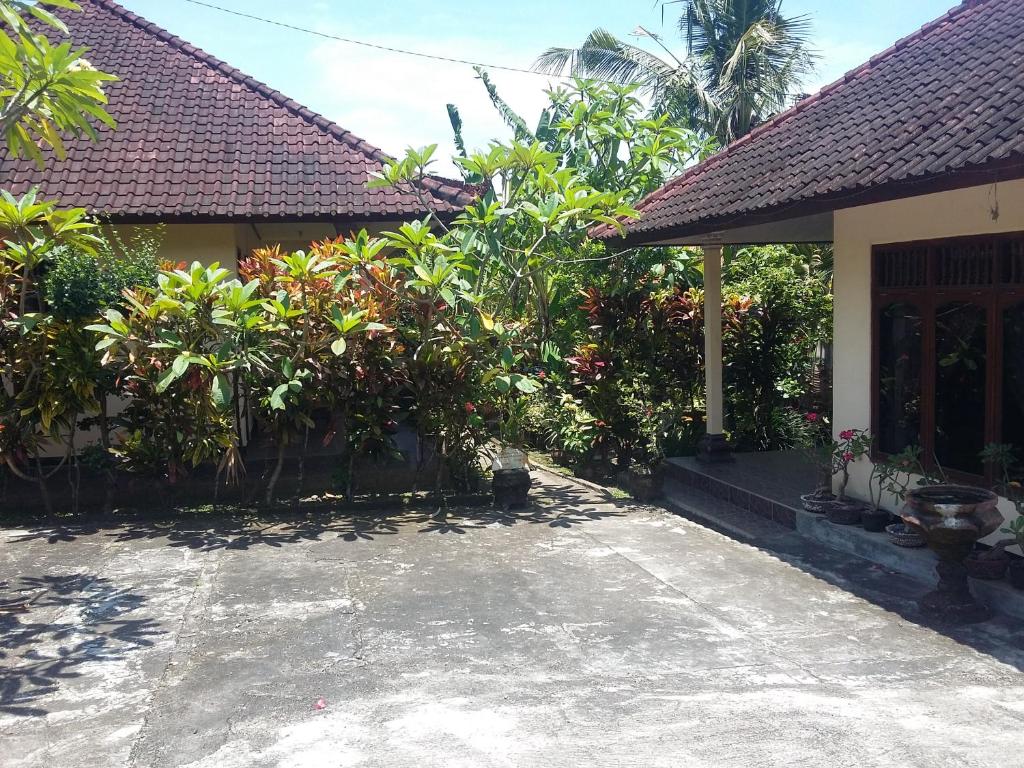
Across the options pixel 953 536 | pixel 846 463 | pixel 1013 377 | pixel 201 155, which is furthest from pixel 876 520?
pixel 201 155

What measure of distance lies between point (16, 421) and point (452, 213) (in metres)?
5.11

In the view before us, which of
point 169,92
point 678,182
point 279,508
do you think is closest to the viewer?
point 279,508

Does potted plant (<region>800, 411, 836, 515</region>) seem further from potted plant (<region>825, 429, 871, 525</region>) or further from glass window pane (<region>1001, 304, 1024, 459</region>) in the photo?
glass window pane (<region>1001, 304, 1024, 459</region>)

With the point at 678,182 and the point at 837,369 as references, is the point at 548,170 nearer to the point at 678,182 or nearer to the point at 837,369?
the point at 678,182

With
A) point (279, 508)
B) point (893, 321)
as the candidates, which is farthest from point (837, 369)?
point (279, 508)

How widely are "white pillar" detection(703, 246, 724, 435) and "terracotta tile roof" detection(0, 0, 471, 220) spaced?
3.03 m

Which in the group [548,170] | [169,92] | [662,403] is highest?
[169,92]

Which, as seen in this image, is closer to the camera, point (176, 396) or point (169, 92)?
point (176, 396)

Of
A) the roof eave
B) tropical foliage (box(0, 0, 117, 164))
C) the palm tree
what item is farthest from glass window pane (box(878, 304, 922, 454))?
the palm tree

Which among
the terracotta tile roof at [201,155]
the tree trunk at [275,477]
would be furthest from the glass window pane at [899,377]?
the tree trunk at [275,477]

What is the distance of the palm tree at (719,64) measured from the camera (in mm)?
20359

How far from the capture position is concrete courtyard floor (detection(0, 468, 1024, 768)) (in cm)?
421

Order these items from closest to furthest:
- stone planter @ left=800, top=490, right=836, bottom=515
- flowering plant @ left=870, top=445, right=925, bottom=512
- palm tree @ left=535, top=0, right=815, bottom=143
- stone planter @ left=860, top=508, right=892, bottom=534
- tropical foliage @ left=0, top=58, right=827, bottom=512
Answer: flowering plant @ left=870, top=445, right=925, bottom=512 < stone planter @ left=860, top=508, right=892, bottom=534 < stone planter @ left=800, top=490, right=836, bottom=515 < tropical foliage @ left=0, top=58, right=827, bottom=512 < palm tree @ left=535, top=0, right=815, bottom=143

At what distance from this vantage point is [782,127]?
9883mm
